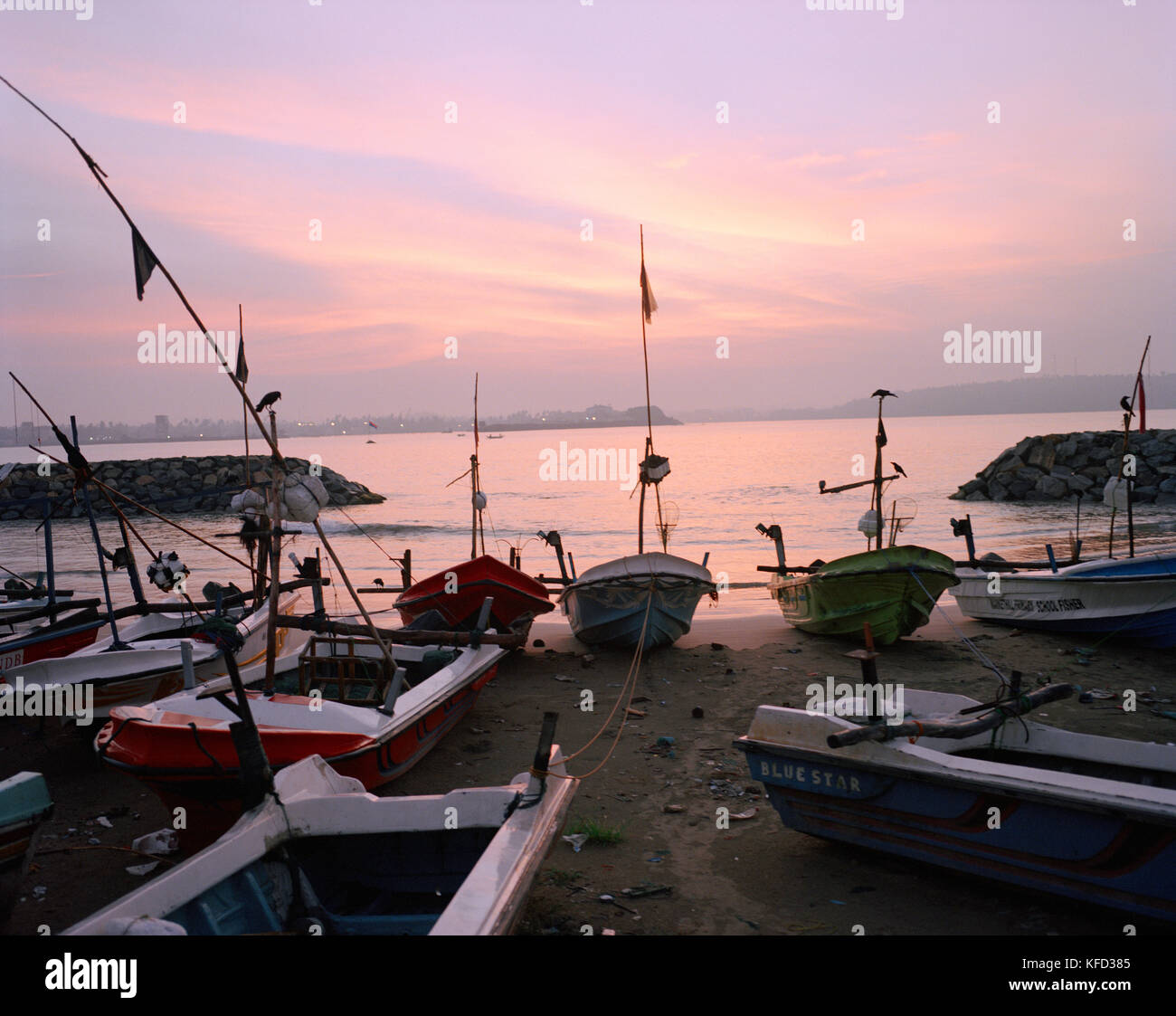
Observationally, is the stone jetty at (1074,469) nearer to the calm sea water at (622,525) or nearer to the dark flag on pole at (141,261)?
the calm sea water at (622,525)

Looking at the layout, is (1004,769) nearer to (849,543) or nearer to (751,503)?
(849,543)

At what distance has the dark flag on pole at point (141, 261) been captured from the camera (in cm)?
635

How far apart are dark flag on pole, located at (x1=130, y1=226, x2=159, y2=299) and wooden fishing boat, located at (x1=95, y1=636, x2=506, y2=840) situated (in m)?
3.12

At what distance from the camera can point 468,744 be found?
936 cm

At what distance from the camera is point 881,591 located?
43.0 feet

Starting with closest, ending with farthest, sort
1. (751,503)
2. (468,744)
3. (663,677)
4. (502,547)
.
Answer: (468,744) < (663,677) < (502,547) < (751,503)

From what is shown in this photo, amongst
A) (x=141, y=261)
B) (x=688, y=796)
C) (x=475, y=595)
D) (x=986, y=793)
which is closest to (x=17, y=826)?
(x=141, y=261)

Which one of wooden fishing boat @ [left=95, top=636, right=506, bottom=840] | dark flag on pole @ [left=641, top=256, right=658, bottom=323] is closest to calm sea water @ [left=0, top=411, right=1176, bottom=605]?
dark flag on pole @ [left=641, top=256, right=658, bottom=323]

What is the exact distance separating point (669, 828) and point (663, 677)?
16.5 ft

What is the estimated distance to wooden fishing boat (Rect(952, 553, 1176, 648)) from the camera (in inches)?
478

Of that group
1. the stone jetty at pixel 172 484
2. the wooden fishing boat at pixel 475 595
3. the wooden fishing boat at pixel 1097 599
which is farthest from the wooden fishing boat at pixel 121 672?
the stone jetty at pixel 172 484

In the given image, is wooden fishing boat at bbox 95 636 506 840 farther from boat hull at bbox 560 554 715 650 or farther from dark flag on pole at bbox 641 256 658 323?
dark flag on pole at bbox 641 256 658 323

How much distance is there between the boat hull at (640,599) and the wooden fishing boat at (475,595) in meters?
0.83
